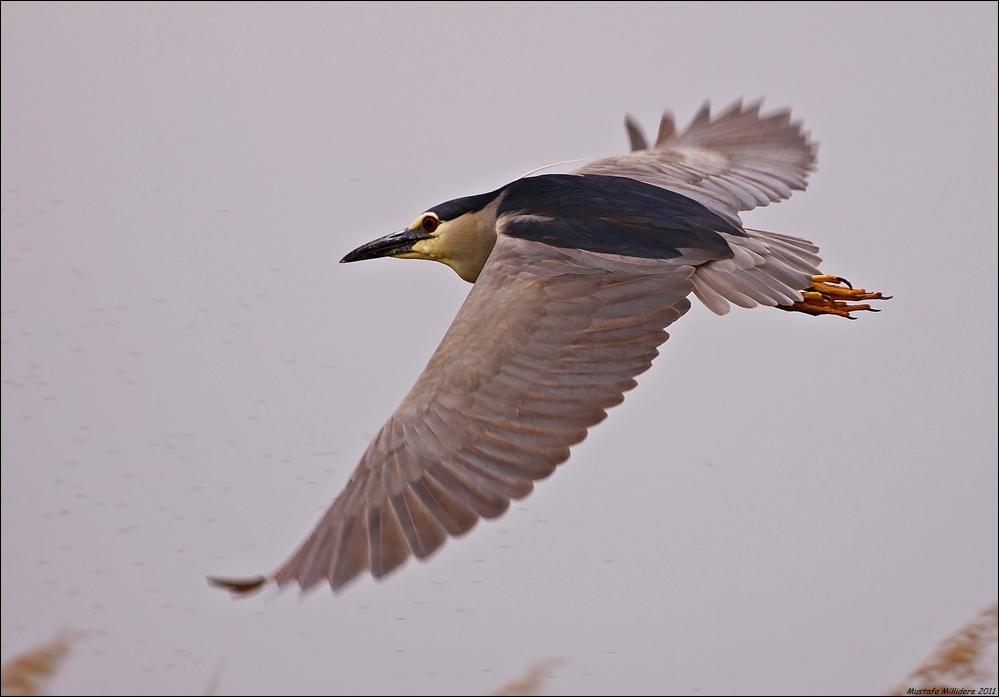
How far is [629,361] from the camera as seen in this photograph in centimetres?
337

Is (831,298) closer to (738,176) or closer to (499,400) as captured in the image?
(738,176)

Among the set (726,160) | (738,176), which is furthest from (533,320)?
(726,160)

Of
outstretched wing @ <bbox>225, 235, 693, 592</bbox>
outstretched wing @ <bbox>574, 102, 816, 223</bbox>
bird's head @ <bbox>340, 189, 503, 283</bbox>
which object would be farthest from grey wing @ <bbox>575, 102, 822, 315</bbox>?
bird's head @ <bbox>340, 189, 503, 283</bbox>

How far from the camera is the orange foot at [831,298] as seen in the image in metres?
4.21

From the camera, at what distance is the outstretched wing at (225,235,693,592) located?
2986mm

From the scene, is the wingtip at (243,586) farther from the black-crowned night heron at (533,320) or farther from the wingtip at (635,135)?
the wingtip at (635,135)

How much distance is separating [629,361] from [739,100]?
2.62 meters

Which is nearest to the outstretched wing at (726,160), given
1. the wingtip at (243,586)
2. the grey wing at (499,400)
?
the grey wing at (499,400)

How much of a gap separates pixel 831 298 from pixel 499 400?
1608mm

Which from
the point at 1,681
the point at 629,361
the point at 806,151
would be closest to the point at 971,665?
the point at 629,361

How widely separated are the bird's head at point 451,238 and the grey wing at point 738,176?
25.9 inches

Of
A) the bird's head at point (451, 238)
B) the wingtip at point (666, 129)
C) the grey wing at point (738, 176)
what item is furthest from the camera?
the wingtip at point (666, 129)

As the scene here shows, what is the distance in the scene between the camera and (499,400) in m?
3.28

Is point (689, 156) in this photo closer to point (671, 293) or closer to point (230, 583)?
point (671, 293)
